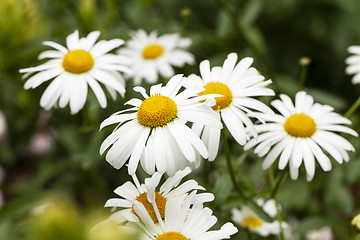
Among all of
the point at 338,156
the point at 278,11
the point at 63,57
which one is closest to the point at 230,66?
the point at 338,156

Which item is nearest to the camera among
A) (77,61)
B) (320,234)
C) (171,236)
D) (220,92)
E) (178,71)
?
(171,236)

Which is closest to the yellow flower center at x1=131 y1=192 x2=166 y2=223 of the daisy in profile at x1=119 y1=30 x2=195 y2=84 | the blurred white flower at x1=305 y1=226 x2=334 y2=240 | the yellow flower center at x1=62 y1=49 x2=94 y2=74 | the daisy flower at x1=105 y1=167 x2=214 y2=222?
the daisy flower at x1=105 y1=167 x2=214 y2=222

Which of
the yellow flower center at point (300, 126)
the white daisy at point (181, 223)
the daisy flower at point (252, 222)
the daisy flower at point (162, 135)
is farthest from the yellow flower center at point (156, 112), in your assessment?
the daisy flower at point (252, 222)

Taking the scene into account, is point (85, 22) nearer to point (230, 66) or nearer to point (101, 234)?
point (230, 66)

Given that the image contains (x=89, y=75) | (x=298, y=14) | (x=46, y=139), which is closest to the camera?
(x=89, y=75)

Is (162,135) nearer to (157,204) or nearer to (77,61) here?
(157,204)

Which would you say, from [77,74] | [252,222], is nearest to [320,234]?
[252,222]

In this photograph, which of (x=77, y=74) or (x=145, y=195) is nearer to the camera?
(x=145, y=195)
